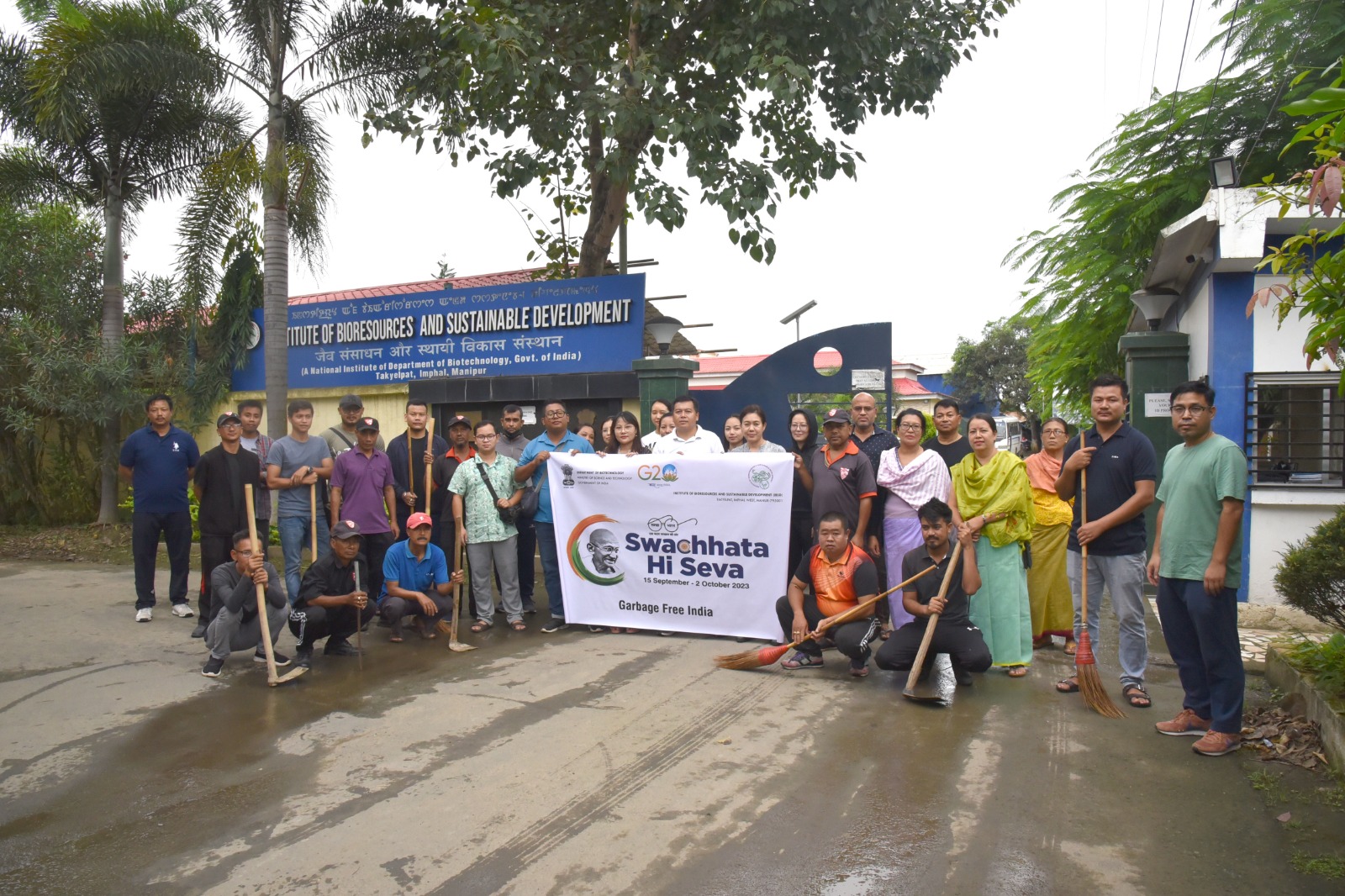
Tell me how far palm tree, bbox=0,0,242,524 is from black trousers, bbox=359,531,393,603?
8.19m

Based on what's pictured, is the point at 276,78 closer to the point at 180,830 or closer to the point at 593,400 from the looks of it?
the point at 593,400

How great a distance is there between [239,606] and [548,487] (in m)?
2.46

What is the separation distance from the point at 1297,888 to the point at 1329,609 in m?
3.01

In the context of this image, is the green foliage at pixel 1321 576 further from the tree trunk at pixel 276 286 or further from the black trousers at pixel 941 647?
the tree trunk at pixel 276 286

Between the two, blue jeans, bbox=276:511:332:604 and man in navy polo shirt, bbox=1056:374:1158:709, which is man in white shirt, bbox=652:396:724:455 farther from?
blue jeans, bbox=276:511:332:604

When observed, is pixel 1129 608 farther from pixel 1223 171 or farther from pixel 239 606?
pixel 239 606

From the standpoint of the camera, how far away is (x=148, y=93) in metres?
13.9

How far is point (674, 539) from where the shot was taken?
741 cm

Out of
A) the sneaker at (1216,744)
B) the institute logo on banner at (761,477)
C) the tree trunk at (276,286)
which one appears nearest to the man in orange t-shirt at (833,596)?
the institute logo on banner at (761,477)

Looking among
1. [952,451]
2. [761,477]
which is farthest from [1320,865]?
[761,477]

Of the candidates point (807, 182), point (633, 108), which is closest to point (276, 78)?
point (633, 108)

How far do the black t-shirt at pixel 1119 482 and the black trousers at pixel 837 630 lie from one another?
138 centimetres

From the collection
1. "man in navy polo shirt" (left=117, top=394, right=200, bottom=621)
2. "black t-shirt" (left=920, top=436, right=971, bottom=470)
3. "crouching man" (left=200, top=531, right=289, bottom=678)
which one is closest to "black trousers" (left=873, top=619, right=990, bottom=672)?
"black t-shirt" (left=920, top=436, right=971, bottom=470)

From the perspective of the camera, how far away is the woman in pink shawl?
657 cm
